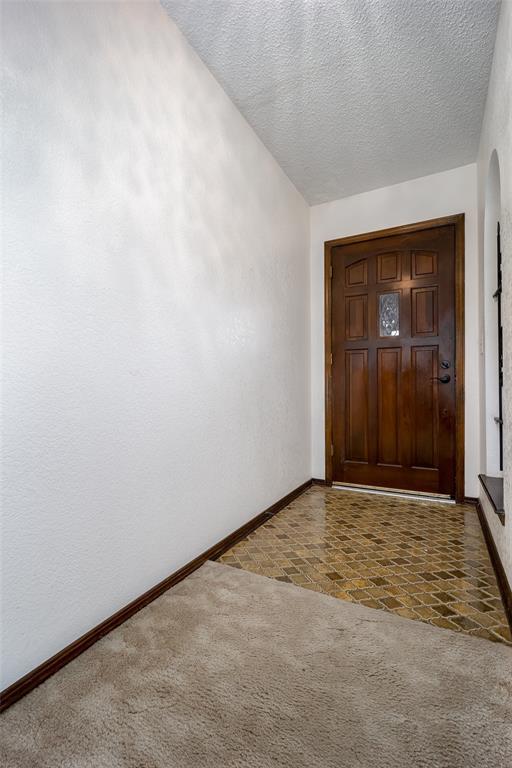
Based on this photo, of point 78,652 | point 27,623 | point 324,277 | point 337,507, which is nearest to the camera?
point 27,623

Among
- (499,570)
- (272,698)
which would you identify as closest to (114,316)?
(272,698)

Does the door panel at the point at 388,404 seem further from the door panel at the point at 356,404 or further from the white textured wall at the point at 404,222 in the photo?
the white textured wall at the point at 404,222

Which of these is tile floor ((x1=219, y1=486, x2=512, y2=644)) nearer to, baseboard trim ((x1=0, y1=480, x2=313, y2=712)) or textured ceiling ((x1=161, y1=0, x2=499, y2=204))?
baseboard trim ((x1=0, y1=480, x2=313, y2=712))

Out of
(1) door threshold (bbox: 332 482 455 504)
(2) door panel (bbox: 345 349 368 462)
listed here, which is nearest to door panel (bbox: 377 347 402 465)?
(2) door panel (bbox: 345 349 368 462)

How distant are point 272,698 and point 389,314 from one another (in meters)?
3.06

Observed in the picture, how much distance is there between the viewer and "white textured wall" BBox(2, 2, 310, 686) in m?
1.32

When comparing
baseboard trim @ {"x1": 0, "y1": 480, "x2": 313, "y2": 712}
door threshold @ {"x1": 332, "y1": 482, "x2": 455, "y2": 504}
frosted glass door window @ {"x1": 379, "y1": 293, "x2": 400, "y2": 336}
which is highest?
frosted glass door window @ {"x1": 379, "y1": 293, "x2": 400, "y2": 336}

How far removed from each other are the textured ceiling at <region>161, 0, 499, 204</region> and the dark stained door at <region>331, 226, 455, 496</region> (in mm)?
788

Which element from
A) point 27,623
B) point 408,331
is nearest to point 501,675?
point 27,623

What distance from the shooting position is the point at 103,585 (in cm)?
159

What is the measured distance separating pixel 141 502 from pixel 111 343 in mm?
738

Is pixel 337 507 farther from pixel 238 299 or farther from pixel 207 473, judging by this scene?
pixel 238 299

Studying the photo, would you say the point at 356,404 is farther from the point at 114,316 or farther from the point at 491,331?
the point at 114,316

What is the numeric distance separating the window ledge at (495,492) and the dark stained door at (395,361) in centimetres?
63
